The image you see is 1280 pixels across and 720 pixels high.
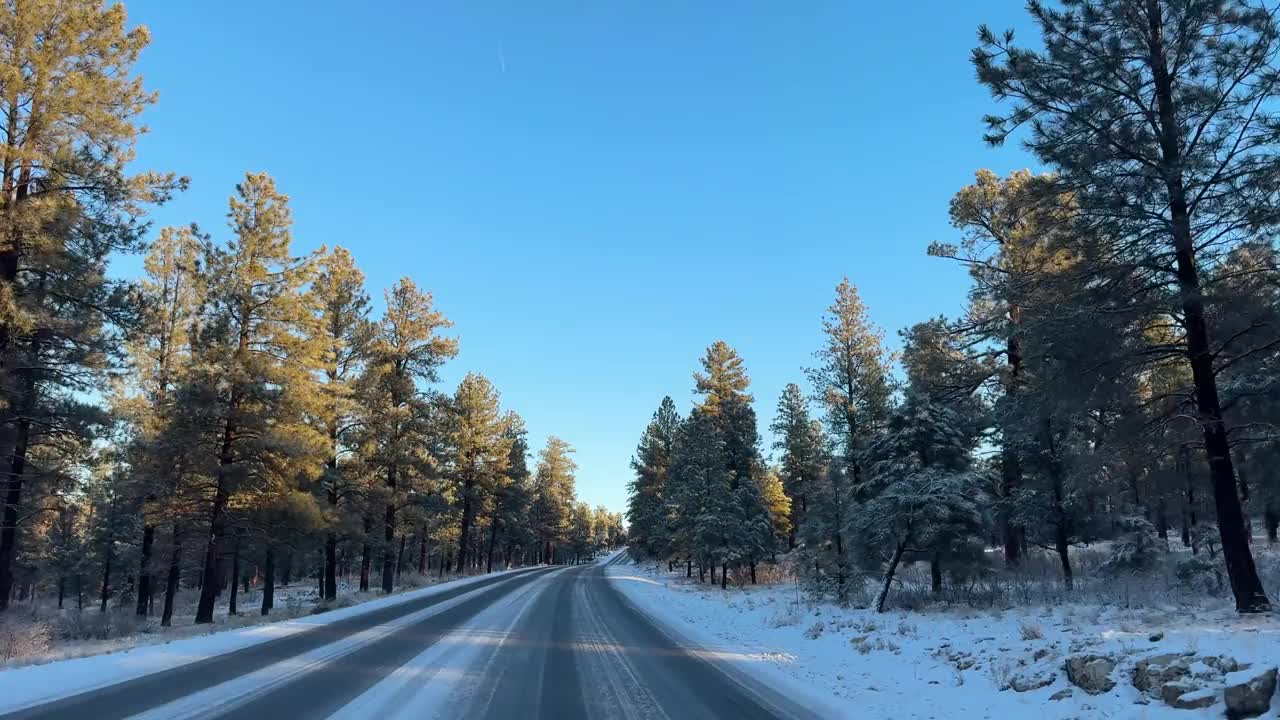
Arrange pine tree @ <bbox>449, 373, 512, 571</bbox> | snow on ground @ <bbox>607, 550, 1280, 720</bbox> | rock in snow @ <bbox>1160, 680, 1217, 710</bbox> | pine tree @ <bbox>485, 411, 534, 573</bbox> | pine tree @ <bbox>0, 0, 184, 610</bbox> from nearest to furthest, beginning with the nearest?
rock in snow @ <bbox>1160, 680, 1217, 710</bbox>, snow on ground @ <bbox>607, 550, 1280, 720</bbox>, pine tree @ <bbox>0, 0, 184, 610</bbox>, pine tree @ <bbox>449, 373, 512, 571</bbox>, pine tree @ <bbox>485, 411, 534, 573</bbox>

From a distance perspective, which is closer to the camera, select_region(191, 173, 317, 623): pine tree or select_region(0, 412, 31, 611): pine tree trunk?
select_region(0, 412, 31, 611): pine tree trunk

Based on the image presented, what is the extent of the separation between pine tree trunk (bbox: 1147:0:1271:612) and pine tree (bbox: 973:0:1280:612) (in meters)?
0.02

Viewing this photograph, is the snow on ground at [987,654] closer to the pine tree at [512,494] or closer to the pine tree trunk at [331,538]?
the pine tree trunk at [331,538]

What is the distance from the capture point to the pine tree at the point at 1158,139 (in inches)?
382

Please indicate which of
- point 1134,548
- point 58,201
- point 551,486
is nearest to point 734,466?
point 1134,548

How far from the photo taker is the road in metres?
7.69

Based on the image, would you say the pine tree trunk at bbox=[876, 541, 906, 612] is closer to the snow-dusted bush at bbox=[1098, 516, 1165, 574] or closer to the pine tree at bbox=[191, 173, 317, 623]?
the snow-dusted bush at bbox=[1098, 516, 1165, 574]

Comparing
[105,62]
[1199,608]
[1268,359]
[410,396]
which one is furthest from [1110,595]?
[410,396]

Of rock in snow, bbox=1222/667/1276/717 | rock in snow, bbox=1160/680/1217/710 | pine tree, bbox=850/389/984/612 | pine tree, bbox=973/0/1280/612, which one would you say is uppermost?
pine tree, bbox=973/0/1280/612

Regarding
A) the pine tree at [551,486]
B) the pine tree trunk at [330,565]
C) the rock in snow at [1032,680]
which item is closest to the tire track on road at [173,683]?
the rock in snow at [1032,680]

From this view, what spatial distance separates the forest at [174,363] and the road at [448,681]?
28.7 ft

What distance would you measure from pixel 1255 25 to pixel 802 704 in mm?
11949

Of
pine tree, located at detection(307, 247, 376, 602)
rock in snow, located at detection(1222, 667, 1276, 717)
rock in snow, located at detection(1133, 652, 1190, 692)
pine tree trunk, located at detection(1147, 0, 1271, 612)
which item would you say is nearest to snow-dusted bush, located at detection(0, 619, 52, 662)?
pine tree, located at detection(307, 247, 376, 602)

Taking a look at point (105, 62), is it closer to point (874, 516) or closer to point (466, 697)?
point (466, 697)
